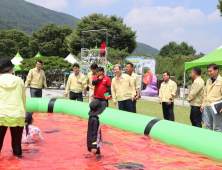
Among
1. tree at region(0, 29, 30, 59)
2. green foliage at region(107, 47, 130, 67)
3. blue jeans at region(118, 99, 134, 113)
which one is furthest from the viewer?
tree at region(0, 29, 30, 59)

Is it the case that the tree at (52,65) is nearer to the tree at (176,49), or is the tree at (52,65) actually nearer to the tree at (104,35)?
the tree at (104,35)

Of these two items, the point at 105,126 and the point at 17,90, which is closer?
the point at 17,90

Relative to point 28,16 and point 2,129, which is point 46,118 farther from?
point 28,16

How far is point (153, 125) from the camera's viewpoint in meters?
4.49

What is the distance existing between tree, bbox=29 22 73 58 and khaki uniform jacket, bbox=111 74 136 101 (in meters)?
32.8

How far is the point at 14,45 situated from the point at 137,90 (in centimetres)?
4333

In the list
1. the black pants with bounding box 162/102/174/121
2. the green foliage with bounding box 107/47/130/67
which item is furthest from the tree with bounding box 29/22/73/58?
the black pants with bounding box 162/102/174/121

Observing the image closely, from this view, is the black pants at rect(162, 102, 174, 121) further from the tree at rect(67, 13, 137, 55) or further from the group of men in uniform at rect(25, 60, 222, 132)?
the tree at rect(67, 13, 137, 55)

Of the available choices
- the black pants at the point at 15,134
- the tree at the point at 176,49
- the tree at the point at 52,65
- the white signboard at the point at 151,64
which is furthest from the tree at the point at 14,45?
the black pants at the point at 15,134

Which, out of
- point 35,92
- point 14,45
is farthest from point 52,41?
point 35,92

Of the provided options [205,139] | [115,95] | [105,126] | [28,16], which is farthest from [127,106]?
[28,16]

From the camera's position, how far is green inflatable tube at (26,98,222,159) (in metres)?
3.46

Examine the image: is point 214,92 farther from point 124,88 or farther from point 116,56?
point 116,56

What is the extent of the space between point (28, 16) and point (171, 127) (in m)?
176
